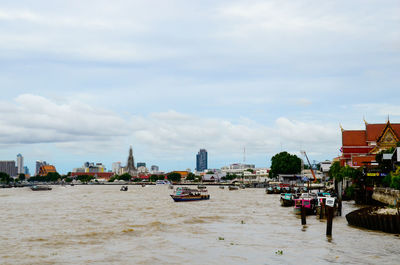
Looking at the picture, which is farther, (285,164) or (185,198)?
(285,164)

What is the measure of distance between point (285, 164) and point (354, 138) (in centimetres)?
7335

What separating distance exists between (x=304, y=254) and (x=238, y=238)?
25.0ft

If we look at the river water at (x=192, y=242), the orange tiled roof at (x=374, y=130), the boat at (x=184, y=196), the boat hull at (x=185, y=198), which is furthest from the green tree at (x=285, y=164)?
the river water at (x=192, y=242)

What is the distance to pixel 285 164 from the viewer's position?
18300 cm

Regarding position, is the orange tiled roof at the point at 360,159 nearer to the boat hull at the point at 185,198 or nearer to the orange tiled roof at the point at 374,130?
the orange tiled roof at the point at 374,130

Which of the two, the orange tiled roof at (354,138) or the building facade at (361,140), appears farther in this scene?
the orange tiled roof at (354,138)

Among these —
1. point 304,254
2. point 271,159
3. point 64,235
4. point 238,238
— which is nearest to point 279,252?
point 304,254

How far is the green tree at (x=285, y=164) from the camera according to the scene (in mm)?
A: 183250

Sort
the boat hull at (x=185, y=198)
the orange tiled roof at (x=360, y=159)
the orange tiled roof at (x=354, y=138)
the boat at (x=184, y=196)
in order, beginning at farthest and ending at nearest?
the orange tiled roof at (x=354, y=138) → the orange tiled roof at (x=360, y=159) → the boat at (x=184, y=196) → the boat hull at (x=185, y=198)

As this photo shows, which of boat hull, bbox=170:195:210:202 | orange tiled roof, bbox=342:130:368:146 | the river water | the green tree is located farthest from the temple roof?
the green tree

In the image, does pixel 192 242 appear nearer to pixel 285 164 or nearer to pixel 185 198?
pixel 185 198

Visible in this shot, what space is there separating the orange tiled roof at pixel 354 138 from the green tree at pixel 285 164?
7172 centimetres

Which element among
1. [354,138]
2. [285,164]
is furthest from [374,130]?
[285,164]

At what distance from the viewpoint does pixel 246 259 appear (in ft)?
88.3
